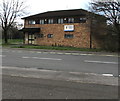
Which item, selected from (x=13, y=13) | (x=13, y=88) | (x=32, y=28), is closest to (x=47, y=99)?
(x=13, y=88)

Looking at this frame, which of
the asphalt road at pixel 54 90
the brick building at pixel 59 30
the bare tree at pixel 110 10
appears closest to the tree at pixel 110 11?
the bare tree at pixel 110 10

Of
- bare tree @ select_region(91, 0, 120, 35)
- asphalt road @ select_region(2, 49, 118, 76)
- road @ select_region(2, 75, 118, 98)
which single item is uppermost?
bare tree @ select_region(91, 0, 120, 35)

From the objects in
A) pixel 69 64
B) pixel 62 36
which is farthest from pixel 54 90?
pixel 62 36

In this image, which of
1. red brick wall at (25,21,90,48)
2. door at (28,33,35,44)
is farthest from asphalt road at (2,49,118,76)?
door at (28,33,35,44)

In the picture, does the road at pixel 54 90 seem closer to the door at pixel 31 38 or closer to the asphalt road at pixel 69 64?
the asphalt road at pixel 69 64

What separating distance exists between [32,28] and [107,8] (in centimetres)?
Result: 1759

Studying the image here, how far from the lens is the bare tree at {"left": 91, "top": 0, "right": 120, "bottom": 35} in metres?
17.9

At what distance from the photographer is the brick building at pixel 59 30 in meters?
26.7

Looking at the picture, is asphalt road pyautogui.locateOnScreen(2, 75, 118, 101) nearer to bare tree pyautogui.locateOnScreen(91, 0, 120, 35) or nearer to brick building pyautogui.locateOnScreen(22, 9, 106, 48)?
bare tree pyautogui.locateOnScreen(91, 0, 120, 35)

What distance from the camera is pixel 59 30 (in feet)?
94.5

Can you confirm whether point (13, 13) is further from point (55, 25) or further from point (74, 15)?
point (74, 15)

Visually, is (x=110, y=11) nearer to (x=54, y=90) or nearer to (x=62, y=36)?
(x=62, y=36)

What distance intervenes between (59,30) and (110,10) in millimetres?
12515

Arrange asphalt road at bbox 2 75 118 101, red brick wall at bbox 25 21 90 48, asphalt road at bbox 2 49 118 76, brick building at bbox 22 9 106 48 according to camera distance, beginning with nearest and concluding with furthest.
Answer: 1. asphalt road at bbox 2 75 118 101
2. asphalt road at bbox 2 49 118 76
3. red brick wall at bbox 25 21 90 48
4. brick building at bbox 22 9 106 48
